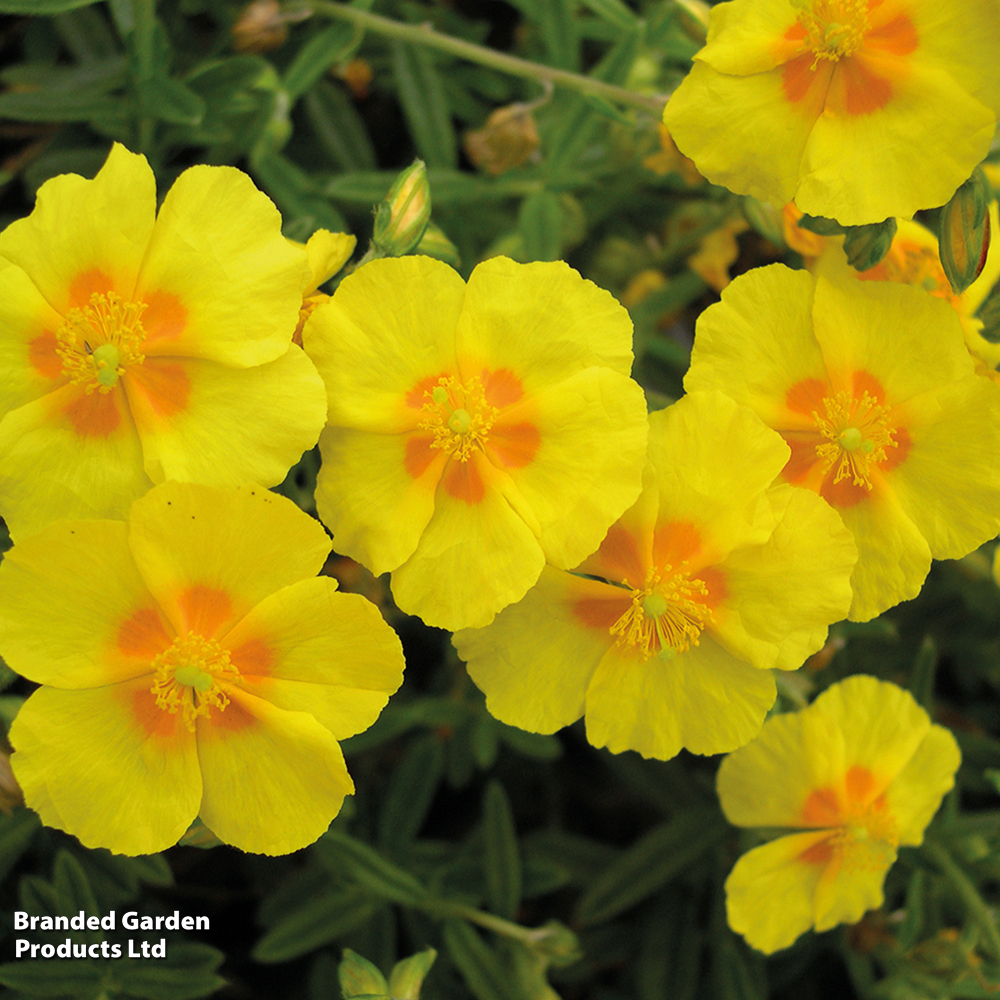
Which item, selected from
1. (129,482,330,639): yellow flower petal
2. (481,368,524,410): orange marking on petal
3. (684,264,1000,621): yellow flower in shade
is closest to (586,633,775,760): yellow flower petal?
(684,264,1000,621): yellow flower in shade

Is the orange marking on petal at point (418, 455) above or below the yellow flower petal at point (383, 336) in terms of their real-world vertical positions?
below

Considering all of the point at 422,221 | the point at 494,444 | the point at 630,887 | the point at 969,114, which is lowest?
the point at 630,887

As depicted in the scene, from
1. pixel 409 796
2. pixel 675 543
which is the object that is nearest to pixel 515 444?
pixel 675 543

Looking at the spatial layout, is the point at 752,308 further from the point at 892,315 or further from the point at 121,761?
the point at 121,761

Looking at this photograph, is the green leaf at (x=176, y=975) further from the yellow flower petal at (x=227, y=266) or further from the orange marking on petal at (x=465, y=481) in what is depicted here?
the yellow flower petal at (x=227, y=266)

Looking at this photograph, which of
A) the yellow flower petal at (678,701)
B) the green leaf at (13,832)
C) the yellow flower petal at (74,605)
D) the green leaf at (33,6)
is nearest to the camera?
the yellow flower petal at (74,605)

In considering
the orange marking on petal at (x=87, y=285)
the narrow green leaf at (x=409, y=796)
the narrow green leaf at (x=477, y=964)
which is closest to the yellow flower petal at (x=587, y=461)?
the orange marking on petal at (x=87, y=285)

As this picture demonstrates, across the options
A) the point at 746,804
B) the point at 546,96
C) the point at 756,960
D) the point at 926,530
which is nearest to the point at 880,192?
the point at 926,530
